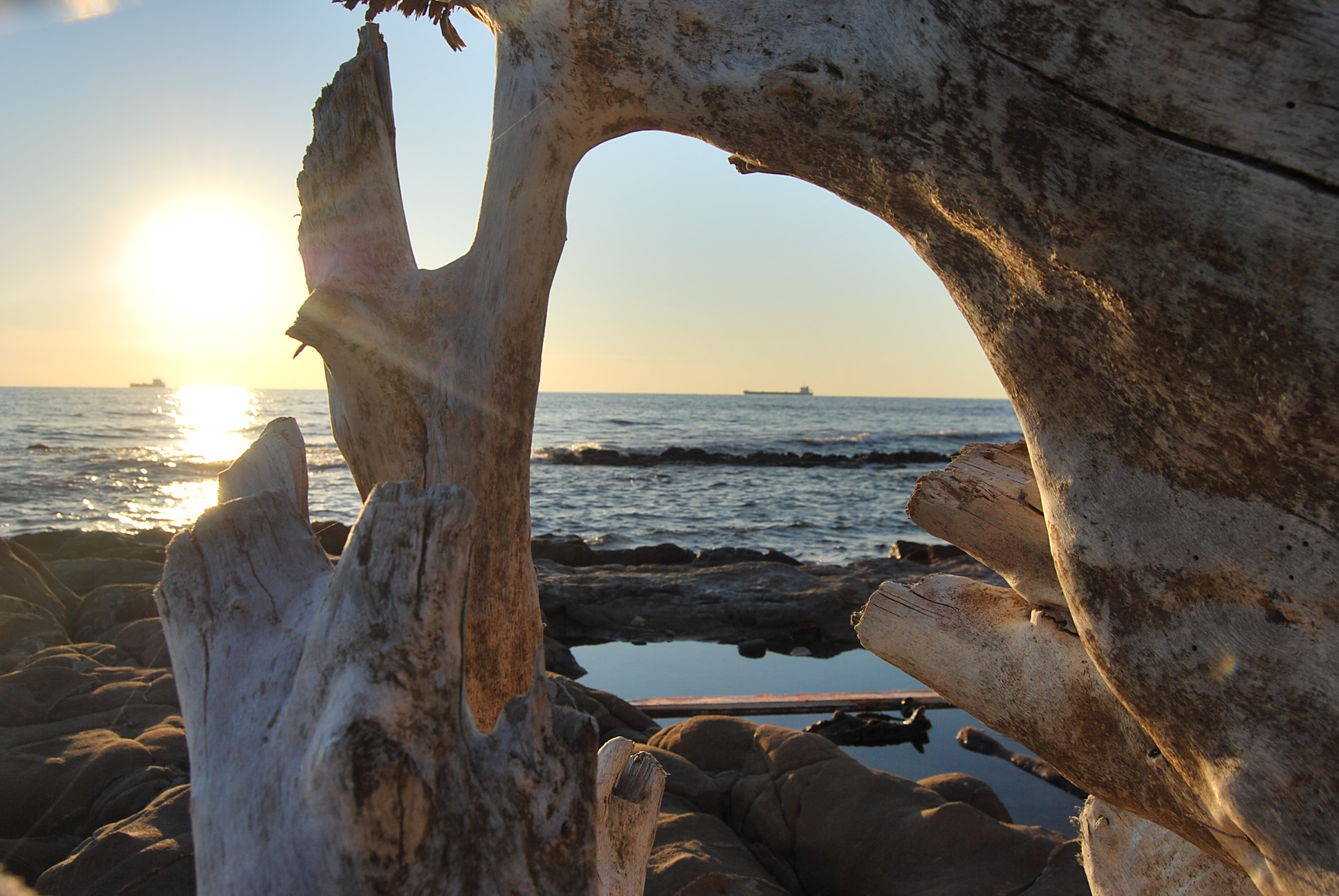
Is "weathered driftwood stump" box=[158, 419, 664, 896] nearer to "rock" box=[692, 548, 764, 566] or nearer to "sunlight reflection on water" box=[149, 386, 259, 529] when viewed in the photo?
"sunlight reflection on water" box=[149, 386, 259, 529]

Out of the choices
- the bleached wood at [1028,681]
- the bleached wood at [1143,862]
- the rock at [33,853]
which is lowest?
the rock at [33,853]

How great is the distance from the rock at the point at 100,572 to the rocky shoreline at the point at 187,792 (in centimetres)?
95

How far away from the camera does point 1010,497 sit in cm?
265

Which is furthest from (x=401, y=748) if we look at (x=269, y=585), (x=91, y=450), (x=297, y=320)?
(x=91, y=450)

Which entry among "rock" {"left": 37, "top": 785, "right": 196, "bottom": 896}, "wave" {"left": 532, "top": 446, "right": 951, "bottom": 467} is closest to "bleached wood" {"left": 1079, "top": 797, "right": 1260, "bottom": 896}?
"rock" {"left": 37, "top": 785, "right": 196, "bottom": 896}

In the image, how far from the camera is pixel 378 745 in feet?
4.64

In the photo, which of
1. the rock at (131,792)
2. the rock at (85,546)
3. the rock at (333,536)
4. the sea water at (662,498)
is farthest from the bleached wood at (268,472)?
the rock at (85,546)

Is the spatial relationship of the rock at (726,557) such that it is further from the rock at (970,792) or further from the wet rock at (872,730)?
the rock at (970,792)

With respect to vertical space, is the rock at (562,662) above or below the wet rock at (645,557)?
below

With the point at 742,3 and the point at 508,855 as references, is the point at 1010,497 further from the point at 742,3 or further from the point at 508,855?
the point at 508,855

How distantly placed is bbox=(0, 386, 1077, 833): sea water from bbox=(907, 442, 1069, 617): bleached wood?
3919 millimetres

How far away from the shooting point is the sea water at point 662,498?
8273 mm

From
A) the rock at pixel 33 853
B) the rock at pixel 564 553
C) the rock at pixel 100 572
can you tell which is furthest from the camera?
the rock at pixel 564 553

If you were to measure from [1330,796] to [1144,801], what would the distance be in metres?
0.68
